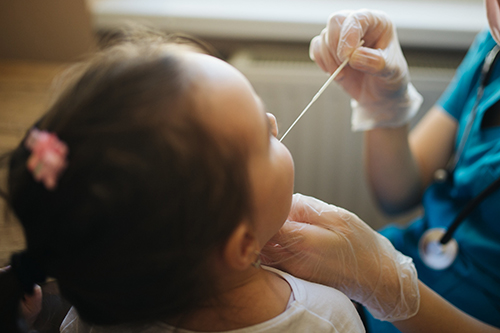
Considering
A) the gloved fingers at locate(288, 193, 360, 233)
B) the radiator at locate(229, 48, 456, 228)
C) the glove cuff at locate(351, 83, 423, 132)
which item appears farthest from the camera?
the radiator at locate(229, 48, 456, 228)

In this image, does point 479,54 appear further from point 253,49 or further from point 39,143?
point 39,143

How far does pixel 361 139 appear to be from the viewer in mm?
1479

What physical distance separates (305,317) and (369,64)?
0.49 meters

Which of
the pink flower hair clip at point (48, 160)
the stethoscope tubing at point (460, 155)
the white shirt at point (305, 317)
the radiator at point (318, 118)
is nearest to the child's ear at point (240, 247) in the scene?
the white shirt at point (305, 317)

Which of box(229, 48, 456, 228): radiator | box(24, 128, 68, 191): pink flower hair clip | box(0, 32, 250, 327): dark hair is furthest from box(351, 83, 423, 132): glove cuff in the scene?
box(24, 128, 68, 191): pink flower hair clip

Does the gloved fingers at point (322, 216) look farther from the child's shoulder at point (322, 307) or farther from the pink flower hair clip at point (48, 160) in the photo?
the pink flower hair clip at point (48, 160)

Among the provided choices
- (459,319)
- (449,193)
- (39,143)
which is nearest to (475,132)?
(449,193)

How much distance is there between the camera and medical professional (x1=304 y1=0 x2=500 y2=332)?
2.73ft

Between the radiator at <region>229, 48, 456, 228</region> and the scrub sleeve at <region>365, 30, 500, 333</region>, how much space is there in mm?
393

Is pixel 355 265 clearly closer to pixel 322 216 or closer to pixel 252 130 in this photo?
pixel 322 216

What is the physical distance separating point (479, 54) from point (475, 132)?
0.21 m

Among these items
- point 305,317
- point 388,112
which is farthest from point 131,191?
point 388,112

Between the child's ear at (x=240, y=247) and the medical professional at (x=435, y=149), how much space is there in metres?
0.44

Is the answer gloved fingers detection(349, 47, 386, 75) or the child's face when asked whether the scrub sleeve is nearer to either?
gloved fingers detection(349, 47, 386, 75)
